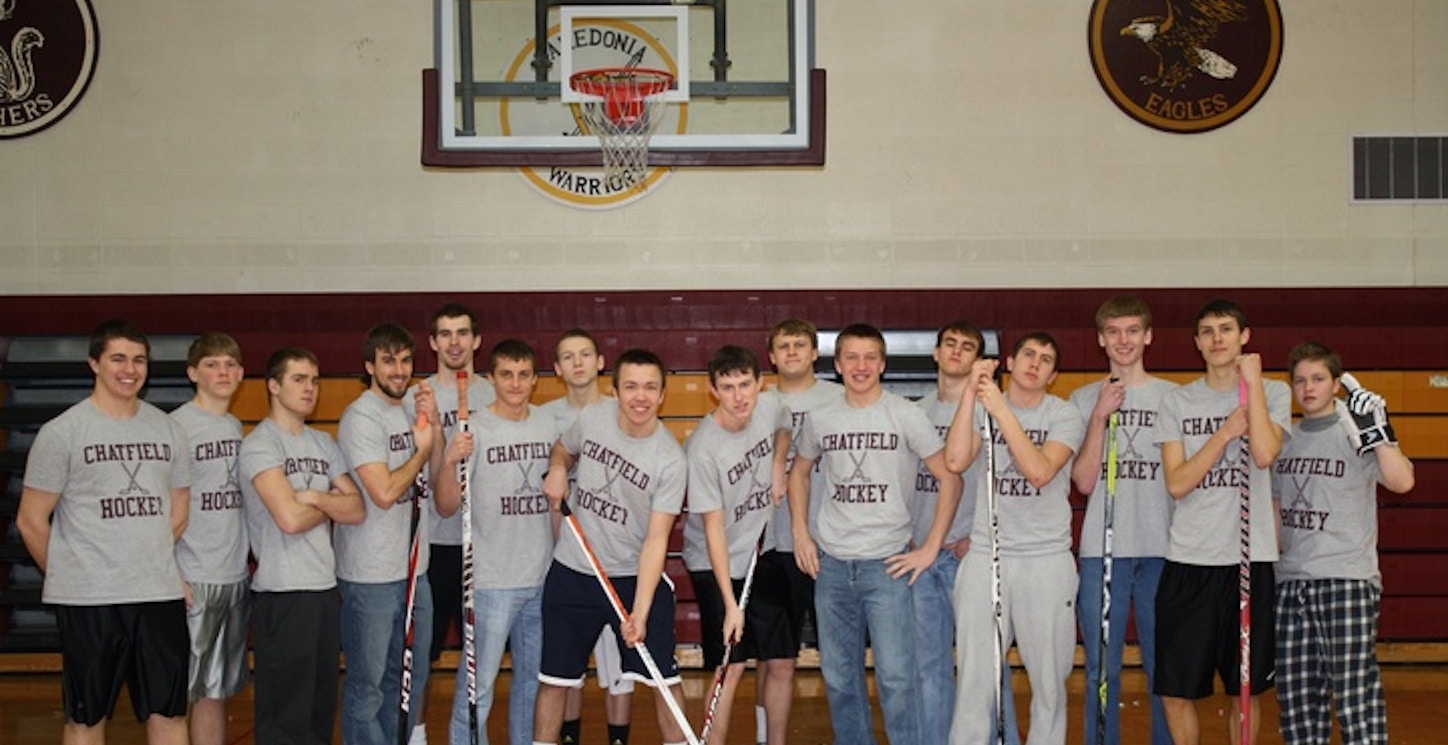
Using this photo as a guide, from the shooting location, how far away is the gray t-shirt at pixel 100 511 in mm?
5445

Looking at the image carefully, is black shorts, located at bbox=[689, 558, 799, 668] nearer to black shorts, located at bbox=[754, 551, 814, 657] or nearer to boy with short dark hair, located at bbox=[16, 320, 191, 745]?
black shorts, located at bbox=[754, 551, 814, 657]

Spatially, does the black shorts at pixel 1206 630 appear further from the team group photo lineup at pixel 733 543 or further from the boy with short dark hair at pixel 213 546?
the boy with short dark hair at pixel 213 546

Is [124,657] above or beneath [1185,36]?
beneath

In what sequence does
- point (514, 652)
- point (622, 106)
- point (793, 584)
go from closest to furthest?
point (514, 652), point (793, 584), point (622, 106)

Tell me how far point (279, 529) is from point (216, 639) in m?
0.61

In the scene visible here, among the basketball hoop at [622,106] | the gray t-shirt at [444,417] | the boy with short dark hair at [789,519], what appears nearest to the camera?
the boy with short dark hair at [789,519]

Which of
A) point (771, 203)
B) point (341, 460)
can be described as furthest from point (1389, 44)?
point (341, 460)

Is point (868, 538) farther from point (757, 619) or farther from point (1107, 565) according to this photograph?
point (1107, 565)

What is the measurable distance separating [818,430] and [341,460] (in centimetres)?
202

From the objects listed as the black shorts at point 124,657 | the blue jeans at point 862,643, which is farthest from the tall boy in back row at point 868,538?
the black shorts at point 124,657

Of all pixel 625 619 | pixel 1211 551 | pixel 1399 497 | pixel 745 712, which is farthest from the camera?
pixel 1399 497

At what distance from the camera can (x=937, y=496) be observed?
246 inches

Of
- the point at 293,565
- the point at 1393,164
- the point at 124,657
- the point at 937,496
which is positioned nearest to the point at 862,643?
the point at 937,496

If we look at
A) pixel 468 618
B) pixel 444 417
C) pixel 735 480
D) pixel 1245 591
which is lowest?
pixel 468 618
